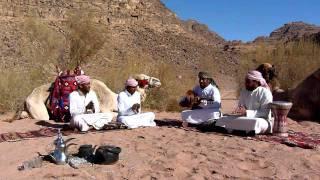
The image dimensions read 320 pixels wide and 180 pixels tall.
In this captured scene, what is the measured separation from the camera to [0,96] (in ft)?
37.6

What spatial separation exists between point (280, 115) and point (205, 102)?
4.35ft

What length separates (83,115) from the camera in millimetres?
7691

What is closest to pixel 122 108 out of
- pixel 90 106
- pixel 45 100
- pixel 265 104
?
pixel 90 106

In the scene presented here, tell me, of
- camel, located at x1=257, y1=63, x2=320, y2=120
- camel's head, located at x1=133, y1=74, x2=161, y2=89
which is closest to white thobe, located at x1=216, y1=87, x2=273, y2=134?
camel, located at x1=257, y1=63, x2=320, y2=120

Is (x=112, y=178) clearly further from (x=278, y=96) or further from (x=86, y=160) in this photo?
(x=278, y=96)

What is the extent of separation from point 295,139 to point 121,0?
45.3 meters

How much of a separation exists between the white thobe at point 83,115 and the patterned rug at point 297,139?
230 centimetres

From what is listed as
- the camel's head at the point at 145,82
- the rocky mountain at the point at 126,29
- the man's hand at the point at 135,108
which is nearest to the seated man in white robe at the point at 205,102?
the man's hand at the point at 135,108

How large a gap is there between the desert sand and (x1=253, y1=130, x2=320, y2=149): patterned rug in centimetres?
12

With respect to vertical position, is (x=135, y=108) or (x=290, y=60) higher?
(x=290, y=60)

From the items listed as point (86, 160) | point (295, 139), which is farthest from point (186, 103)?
point (86, 160)

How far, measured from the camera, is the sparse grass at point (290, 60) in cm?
1661

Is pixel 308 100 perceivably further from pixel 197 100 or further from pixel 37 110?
pixel 37 110

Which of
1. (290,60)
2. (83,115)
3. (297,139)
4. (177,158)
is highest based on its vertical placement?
(290,60)
